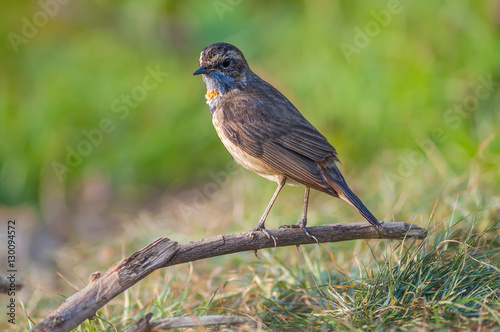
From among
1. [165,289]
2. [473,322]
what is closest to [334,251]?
[165,289]

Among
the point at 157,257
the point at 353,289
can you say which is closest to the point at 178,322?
the point at 157,257

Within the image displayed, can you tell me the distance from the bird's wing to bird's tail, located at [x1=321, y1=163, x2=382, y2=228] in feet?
0.29

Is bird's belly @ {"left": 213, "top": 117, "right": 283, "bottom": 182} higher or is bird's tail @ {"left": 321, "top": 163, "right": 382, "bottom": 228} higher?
bird's belly @ {"left": 213, "top": 117, "right": 283, "bottom": 182}

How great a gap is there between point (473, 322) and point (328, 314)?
0.78 meters

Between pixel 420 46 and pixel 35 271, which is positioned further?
pixel 420 46

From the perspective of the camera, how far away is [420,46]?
7684 mm

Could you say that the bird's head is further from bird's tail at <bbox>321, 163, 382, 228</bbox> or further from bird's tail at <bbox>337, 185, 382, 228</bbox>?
bird's tail at <bbox>337, 185, 382, 228</bbox>

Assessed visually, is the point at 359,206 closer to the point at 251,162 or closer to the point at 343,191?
the point at 343,191

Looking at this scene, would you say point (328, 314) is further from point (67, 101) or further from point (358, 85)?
point (67, 101)

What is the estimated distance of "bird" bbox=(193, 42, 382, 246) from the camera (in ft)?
14.0

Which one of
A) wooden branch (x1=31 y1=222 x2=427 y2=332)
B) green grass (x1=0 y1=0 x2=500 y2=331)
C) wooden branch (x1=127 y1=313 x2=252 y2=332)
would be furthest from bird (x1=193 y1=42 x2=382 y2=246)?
wooden branch (x1=127 y1=313 x2=252 y2=332)

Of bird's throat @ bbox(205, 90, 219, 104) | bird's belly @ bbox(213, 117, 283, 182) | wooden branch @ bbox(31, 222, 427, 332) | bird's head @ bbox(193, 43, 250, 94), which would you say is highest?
bird's head @ bbox(193, 43, 250, 94)

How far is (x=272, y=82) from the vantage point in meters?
8.02

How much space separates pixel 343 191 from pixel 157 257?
1398 millimetres
